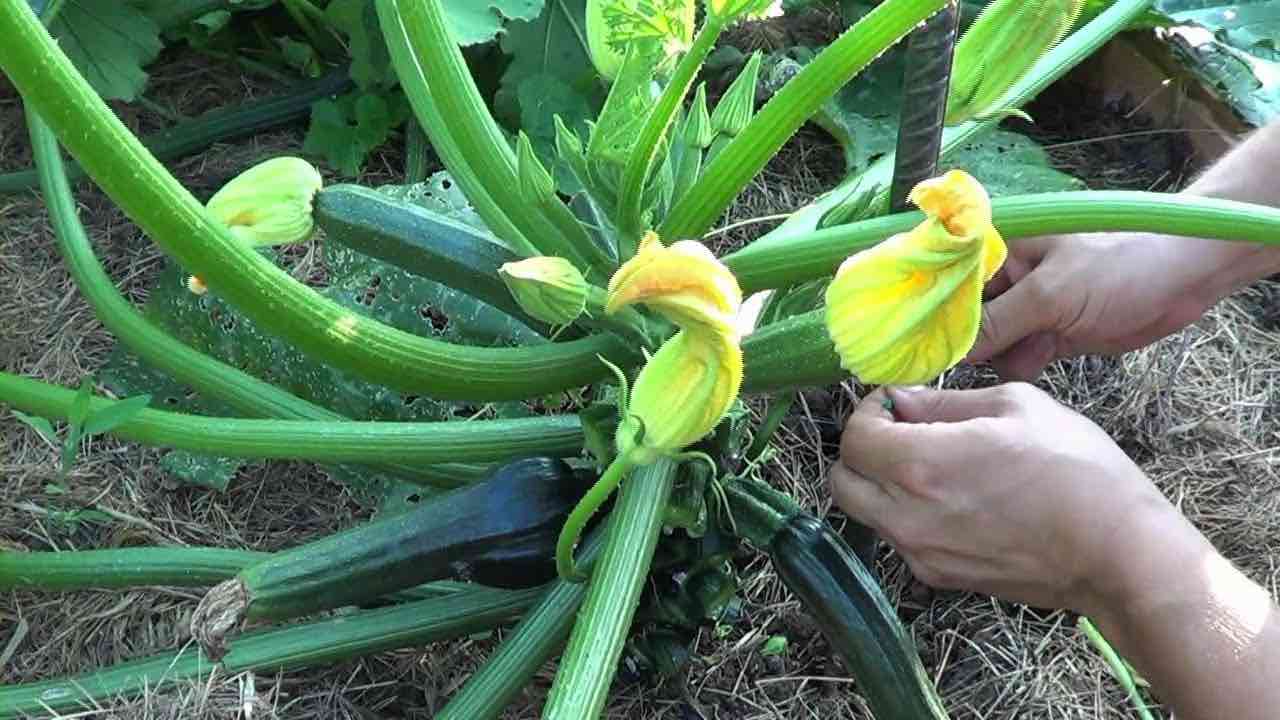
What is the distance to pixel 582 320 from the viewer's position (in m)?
1.46

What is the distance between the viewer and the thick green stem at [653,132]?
46.0 inches

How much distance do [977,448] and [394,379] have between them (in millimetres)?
630

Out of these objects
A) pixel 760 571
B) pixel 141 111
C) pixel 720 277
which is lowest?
pixel 760 571

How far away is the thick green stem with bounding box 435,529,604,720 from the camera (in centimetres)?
150

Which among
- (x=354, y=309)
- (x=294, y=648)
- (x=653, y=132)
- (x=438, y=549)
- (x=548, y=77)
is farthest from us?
(x=548, y=77)

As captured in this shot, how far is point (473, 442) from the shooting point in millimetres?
1502

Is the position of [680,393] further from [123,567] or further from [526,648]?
[123,567]

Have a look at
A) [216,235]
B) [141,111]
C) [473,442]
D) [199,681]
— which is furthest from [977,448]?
[141,111]

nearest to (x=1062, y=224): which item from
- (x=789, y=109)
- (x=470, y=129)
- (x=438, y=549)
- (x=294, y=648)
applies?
(x=789, y=109)

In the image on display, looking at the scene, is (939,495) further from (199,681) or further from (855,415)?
(199,681)

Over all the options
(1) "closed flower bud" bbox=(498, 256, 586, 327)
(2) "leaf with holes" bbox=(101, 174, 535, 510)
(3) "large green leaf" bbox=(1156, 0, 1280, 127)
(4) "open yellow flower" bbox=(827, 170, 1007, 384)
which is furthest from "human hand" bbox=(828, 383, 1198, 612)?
(3) "large green leaf" bbox=(1156, 0, 1280, 127)

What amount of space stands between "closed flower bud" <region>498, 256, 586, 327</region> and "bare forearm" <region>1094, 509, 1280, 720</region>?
648 mm

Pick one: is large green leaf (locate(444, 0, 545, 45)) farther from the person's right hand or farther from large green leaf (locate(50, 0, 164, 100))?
the person's right hand

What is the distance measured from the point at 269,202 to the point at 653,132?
18.5 inches
